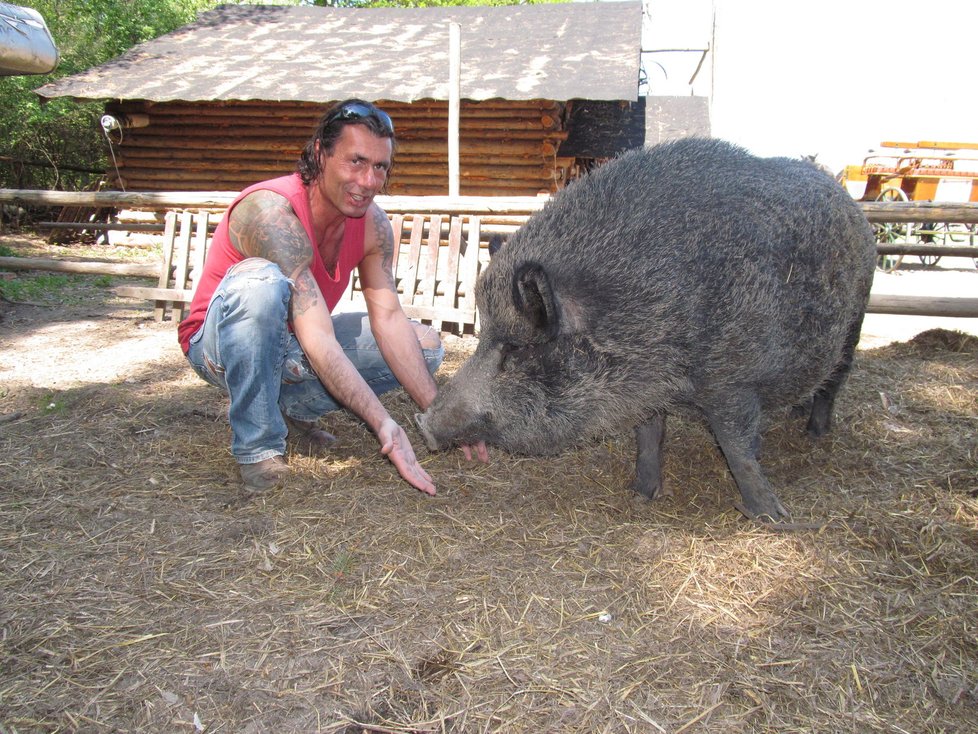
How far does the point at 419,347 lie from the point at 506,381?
31.4 inches

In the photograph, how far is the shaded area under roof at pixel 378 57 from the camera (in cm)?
1127

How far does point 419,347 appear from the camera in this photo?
3807 mm

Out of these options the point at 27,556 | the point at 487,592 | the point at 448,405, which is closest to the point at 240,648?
the point at 487,592

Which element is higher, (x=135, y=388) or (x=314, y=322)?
(x=314, y=322)

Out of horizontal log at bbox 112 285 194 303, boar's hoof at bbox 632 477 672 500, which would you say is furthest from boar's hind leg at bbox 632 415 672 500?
horizontal log at bbox 112 285 194 303

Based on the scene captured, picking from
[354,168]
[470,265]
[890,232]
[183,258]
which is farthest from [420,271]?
[890,232]

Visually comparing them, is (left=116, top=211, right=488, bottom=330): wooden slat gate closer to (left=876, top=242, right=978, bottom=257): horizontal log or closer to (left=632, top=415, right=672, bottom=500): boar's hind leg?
(left=632, top=415, right=672, bottom=500): boar's hind leg

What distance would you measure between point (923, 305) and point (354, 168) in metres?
5.78

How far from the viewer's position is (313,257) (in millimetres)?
3426

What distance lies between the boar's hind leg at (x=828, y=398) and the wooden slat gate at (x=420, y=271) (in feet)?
11.7

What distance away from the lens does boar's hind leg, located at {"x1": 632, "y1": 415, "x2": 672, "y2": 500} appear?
3529 millimetres

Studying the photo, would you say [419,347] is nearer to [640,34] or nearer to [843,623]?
[843,623]

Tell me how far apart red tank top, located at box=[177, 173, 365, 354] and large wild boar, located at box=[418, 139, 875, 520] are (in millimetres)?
899

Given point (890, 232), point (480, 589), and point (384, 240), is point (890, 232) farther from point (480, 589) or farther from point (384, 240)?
point (480, 589)
